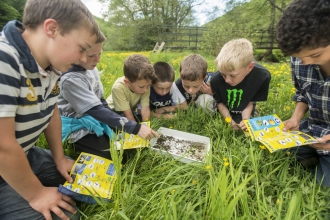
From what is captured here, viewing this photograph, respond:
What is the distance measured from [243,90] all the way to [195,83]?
0.47 m

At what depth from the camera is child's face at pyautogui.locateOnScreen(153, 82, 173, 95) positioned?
1.98m

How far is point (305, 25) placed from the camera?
99cm

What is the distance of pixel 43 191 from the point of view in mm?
1037

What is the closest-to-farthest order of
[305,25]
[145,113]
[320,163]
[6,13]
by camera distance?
[305,25], [320,163], [145,113], [6,13]

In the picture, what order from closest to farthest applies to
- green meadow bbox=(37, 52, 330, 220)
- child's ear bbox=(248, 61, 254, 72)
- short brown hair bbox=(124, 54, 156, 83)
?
green meadow bbox=(37, 52, 330, 220)
short brown hair bbox=(124, 54, 156, 83)
child's ear bbox=(248, 61, 254, 72)

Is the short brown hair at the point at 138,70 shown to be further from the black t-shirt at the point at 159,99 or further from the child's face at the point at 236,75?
the child's face at the point at 236,75

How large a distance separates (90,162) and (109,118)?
33 cm

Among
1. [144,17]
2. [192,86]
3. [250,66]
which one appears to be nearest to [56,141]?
[192,86]

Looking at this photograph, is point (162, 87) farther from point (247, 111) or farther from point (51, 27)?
point (51, 27)

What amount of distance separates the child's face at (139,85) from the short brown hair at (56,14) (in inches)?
36.9

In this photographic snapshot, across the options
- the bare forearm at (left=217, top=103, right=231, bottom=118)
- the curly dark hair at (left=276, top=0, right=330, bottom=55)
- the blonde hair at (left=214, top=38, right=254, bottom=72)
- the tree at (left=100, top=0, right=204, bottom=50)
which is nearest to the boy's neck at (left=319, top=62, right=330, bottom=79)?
the curly dark hair at (left=276, top=0, right=330, bottom=55)

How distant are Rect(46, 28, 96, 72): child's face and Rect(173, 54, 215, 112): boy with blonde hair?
3.77 feet

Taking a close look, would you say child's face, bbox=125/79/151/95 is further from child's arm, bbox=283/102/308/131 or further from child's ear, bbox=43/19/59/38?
child's arm, bbox=283/102/308/131

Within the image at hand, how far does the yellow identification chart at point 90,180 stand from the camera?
1.07 meters
